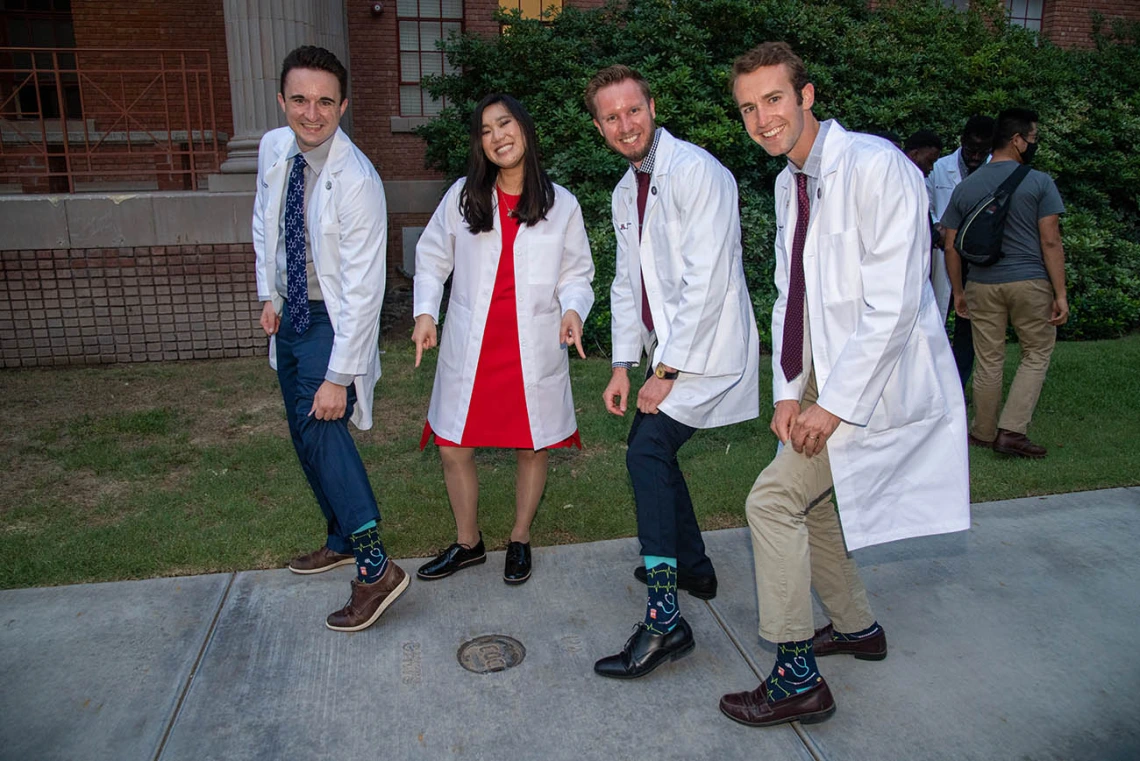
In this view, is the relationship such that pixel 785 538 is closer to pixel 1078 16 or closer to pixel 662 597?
pixel 662 597

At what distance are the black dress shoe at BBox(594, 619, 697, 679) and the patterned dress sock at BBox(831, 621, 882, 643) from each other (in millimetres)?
568

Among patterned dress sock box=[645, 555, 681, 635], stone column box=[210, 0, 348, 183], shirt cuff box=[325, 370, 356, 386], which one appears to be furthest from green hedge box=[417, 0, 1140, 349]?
patterned dress sock box=[645, 555, 681, 635]

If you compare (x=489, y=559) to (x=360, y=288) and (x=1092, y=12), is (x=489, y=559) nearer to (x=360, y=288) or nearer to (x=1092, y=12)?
(x=360, y=288)

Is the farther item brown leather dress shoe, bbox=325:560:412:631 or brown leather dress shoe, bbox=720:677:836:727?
brown leather dress shoe, bbox=325:560:412:631

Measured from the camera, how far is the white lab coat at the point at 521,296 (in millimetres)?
3717

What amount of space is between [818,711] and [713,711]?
0.33m

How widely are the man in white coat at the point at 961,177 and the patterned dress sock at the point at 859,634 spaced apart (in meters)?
2.84

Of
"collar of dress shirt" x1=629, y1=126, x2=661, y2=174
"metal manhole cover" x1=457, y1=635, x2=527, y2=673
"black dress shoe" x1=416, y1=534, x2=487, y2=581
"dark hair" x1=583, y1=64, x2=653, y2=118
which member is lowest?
"metal manhole cover" x1=457, y1=635, x2=527, y2=673

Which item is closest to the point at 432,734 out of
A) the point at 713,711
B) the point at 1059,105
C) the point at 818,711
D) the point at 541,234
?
the point at 713,711

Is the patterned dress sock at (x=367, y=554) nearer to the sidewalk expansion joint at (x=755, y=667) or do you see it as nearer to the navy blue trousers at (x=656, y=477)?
the navy blue trousers at (x=656, y=477)

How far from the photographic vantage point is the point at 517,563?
393 cm

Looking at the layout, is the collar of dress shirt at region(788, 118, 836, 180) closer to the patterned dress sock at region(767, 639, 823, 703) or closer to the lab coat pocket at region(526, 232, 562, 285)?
the lab coat pocket at region(526, 232, 562, 285)

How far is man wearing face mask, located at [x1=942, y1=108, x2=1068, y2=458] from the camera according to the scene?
5285 mm

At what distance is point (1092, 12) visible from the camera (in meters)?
14.2
